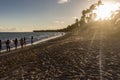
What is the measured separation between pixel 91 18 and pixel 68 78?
414 ft

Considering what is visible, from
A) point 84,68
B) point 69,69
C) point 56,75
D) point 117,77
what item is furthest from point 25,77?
point 117,77

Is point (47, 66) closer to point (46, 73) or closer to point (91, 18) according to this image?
point (46, 73)

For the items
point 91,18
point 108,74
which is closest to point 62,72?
point 108,74

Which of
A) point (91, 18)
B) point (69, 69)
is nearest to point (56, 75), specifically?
point (69, 69)

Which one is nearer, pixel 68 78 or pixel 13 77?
pixel 68 78

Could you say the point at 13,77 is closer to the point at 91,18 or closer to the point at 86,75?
the point at 86,75

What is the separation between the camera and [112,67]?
1407 cm

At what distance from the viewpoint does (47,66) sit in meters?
15.3

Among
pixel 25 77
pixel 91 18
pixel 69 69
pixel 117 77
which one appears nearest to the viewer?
pixel 117 77

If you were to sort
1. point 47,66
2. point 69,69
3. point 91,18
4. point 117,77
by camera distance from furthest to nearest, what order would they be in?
point 91,18 → point 47,66 → point 69,69 → point 117,77

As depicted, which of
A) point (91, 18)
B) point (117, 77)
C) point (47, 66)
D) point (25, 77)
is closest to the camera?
point (117, 77)

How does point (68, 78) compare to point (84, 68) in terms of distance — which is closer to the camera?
point (68, 78)

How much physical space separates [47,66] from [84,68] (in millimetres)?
2763

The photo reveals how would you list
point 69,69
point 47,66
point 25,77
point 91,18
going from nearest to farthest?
1. point 25,77
2. point 69,69
3. point 47,66
4. point 91,18
